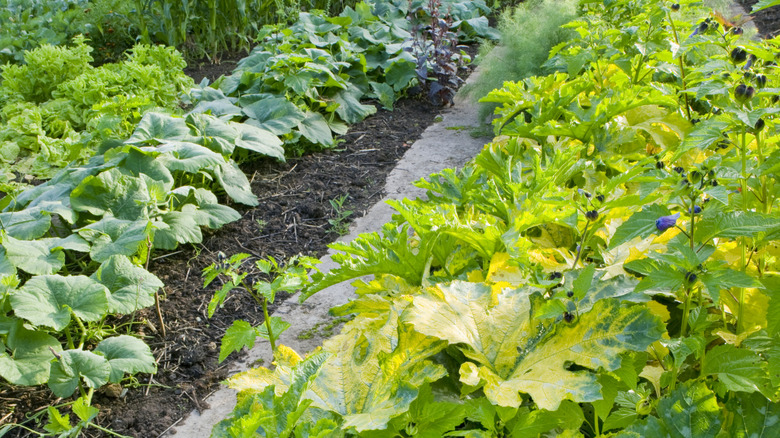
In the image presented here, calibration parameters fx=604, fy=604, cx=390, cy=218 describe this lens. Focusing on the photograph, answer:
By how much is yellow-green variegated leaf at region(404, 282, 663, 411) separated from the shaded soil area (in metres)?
1.60

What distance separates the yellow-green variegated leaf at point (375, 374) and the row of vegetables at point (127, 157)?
1192mm

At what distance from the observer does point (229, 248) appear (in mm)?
3281

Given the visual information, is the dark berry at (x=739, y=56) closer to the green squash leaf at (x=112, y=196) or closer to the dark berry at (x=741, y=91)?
the dark berry at (x=741, y=91)

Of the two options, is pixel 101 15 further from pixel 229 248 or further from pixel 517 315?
pixel 517 315

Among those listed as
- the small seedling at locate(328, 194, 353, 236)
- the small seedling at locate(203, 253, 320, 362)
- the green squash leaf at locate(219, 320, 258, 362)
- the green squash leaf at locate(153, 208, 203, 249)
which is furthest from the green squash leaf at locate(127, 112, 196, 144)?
the green squash leaf at locate(219, 320, 258, 362)

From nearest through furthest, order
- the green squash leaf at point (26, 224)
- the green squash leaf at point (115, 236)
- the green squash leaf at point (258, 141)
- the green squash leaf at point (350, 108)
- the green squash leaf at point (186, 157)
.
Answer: the green squash leaf at point (115, 236) → the green squash leaf at point (26, 224) → the green squash leaf at point (186, 157) → the green squash leaf at point (258, 141) → the green squash leaf at point (350, 108)

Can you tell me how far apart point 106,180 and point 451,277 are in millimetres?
2197

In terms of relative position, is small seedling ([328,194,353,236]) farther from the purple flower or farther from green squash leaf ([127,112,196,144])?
the purple flower

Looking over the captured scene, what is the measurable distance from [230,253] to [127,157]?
73 cm

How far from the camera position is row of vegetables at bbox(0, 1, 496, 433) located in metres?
2.27

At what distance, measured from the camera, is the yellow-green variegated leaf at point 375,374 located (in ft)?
2.97

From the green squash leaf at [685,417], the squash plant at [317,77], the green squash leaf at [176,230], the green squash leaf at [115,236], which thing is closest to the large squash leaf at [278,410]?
the green squash leaf at [685,417]

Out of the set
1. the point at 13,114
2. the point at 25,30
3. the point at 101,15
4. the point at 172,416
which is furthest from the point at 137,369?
the point at 25,30

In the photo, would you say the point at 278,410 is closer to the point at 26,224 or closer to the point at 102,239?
the point at 102,239
